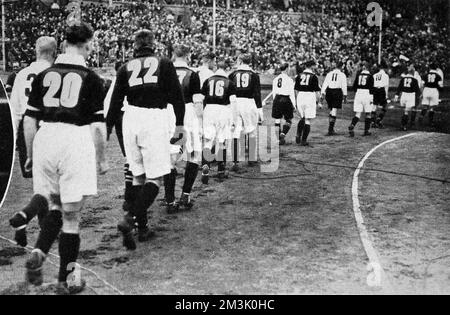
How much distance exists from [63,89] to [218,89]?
15.0 feet

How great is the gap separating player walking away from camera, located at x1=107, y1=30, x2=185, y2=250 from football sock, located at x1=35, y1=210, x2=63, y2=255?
107 centimetres

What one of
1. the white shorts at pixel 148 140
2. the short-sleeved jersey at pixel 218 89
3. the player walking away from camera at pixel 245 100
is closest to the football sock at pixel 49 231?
the white shorts at pixel 148 140

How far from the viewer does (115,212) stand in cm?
737

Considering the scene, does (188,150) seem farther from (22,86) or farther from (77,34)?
(77,34)

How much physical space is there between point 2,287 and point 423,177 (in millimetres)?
7409

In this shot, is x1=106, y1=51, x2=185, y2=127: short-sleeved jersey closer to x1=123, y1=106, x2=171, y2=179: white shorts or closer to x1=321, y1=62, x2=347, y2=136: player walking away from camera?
x1=123, y1=106, x2=171, y2=179: white shorts

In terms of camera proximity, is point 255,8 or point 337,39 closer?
point 337,39

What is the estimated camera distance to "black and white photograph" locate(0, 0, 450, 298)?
15.4 feet

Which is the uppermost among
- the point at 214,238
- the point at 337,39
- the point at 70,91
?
the point at 337,39

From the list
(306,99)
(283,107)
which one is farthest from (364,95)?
(283,107)

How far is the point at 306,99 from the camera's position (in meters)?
13.2

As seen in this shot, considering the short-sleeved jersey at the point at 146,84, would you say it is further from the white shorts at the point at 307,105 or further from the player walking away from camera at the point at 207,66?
the white shorts at the point at 307,105
